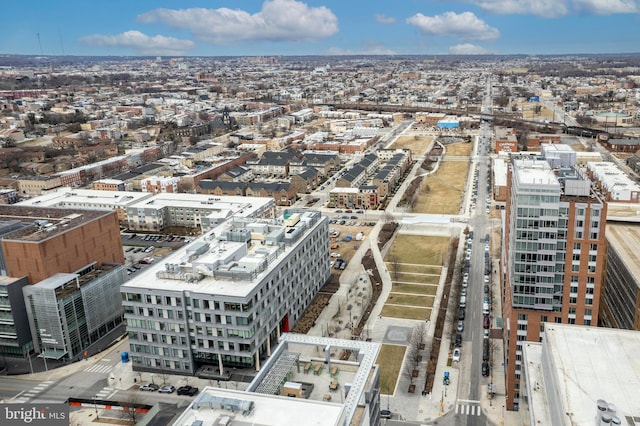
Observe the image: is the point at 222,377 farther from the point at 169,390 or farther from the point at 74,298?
the point at 74,298

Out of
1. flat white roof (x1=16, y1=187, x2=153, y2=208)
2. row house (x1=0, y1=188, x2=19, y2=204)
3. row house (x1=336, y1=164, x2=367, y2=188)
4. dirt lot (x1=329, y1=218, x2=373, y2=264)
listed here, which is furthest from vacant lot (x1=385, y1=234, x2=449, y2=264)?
row house (x1=0, y1=188, x2=19, y2=204)

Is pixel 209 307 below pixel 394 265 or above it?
above

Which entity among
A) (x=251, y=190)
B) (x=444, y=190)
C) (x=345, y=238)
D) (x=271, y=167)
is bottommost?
(x=345, y=238)

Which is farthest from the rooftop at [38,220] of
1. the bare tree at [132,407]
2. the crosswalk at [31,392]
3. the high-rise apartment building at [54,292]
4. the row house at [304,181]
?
the row house at [304,181]

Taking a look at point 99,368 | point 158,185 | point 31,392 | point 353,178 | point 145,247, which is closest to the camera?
point 31,392

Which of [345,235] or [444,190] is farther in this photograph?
[444,190]

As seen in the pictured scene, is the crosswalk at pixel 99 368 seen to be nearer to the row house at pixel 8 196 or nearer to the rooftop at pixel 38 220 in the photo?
the rooftop at pixel 38 220

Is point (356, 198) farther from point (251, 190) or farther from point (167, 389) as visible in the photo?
point (167, 389)

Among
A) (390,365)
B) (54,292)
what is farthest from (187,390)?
(390,365)
